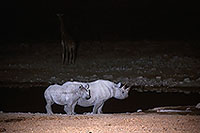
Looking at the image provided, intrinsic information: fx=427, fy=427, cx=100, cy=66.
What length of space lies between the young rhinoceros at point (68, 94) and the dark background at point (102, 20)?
40.5 feet

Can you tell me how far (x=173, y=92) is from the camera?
13.6 meters

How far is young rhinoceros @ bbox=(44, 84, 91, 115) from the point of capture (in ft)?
33.4

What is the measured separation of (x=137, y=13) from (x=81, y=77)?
33.4ft

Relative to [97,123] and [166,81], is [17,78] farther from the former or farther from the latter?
[97,123]

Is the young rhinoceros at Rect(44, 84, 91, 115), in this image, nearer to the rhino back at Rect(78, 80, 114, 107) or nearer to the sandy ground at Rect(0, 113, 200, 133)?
the rhino back at Rect(78, 80, 114, 107)

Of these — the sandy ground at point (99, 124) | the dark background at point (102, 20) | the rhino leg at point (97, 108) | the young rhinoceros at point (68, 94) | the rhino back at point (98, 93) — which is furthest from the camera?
the dark background at point (102, 20)

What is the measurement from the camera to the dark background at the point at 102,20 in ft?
76.3

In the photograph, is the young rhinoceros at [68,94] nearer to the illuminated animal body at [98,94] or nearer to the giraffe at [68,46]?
the illuminated animal body at [98,94]

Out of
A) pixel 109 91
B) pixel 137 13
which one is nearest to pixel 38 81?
pixel 109 91

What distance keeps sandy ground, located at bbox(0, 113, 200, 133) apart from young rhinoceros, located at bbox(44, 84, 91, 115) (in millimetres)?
1090

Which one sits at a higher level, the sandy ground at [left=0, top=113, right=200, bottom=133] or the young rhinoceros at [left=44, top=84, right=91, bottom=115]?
the young rhinoceros at [left=44, top=84, right=91, bottom=115]

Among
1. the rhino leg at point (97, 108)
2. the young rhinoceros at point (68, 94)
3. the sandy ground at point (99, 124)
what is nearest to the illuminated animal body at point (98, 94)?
the rhino leg at point (97, 108)

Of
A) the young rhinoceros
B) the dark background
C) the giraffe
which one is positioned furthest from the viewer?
the dark background

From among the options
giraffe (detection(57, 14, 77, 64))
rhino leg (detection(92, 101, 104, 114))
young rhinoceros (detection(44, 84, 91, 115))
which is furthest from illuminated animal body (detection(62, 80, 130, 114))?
giraffe (detection(57, 14, 77, 64))
